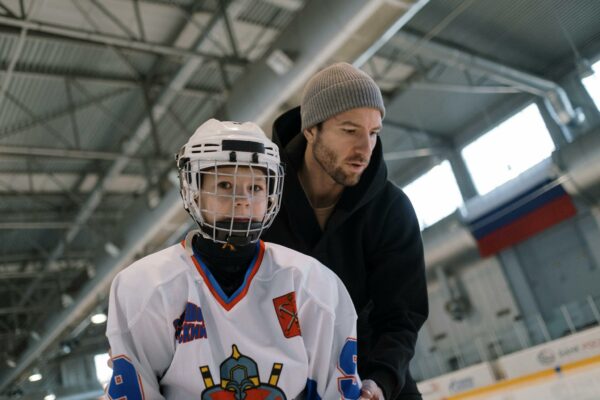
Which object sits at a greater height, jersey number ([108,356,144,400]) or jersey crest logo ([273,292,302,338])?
jersey crest logo ([273,292,302,338])

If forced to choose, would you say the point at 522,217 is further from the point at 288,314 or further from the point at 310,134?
the point at 288,314

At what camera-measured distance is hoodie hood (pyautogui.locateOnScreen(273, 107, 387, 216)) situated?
2094 mm

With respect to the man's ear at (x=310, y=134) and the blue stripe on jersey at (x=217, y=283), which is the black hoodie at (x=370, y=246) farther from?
the blue stripe on jersey at (x=217, y=283)

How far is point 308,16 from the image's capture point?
7.11 meters

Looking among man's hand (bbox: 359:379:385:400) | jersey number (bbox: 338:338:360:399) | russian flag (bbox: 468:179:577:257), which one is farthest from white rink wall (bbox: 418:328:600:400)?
jersey number (bbox: 338:338:360:399)

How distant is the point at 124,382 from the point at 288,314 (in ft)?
1.36

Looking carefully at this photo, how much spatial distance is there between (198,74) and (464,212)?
740cm

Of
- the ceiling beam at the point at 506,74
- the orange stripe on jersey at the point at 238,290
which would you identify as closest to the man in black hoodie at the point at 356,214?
the orange stripe on jersey at the point at 238,290

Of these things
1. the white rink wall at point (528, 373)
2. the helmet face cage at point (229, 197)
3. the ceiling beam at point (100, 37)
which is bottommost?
the white rink wall at point (528, 373)

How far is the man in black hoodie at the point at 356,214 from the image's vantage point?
2.03 m

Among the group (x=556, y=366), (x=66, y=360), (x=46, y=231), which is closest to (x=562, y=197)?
(x=556, y=366)

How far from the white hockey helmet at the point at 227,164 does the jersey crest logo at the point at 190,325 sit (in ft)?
0.59

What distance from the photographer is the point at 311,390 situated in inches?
60.9

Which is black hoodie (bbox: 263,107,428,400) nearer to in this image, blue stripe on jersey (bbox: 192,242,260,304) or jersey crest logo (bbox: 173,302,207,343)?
blue stripe on jersey (bbox: 192,242,260,304)
